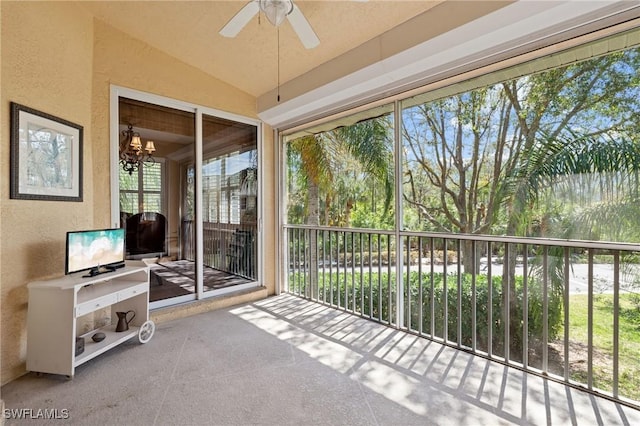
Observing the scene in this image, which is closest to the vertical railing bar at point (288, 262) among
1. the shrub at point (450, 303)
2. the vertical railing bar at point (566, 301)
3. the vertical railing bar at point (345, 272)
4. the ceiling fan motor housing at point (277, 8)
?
the shrub at point (450, 303)

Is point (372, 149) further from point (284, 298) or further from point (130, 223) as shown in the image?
point (130, 223)

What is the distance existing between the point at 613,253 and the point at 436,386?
1446mm

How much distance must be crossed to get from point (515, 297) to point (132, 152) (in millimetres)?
3828

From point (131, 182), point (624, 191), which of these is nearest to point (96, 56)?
point (131, 182)

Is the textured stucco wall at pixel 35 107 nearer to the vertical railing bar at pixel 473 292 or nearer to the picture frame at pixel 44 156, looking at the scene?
the picture frame at pixel 44 156

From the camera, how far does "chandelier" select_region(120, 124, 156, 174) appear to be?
10.1ft

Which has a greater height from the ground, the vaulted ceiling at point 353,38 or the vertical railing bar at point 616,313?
the vaulted ceiling at point 353,38

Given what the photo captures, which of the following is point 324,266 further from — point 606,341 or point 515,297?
point 606,341

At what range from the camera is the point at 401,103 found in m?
2.96

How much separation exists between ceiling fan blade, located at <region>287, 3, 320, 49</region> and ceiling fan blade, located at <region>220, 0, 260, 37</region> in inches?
8.9

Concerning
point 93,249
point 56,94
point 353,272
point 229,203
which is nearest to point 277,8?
point 56,94

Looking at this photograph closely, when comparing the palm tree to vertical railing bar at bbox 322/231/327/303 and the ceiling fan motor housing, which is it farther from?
the ceiling fan motor housing

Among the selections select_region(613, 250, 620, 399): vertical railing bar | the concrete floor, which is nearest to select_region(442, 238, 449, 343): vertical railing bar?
the concrete floor

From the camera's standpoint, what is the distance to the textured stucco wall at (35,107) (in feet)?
6.76
